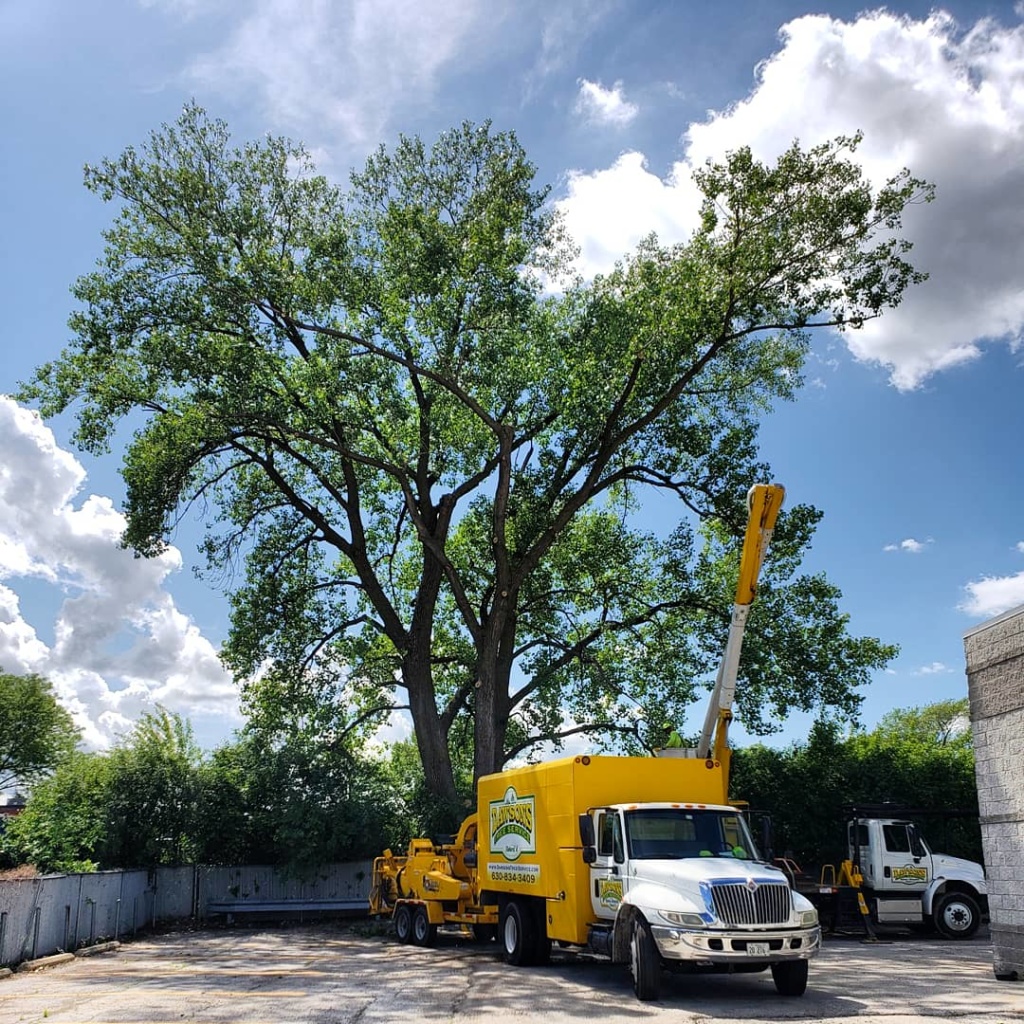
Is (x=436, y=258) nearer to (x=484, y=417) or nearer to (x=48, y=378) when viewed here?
(x=484, y=417)

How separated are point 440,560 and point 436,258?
753cm

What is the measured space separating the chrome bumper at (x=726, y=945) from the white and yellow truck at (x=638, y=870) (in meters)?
0.01

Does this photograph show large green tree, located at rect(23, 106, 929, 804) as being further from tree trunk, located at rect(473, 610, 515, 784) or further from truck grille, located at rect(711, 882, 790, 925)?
truck grille, located at rect(711, 882, 790, 925)

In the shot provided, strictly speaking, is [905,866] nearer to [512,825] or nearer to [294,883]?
[512,825]

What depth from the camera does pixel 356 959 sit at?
56.3 feet

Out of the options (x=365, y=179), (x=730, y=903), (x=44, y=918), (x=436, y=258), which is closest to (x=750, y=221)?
(x=436, y=258)

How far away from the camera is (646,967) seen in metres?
11.4

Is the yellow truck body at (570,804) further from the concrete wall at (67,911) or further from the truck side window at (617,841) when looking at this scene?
the concrete wall at (67,911)

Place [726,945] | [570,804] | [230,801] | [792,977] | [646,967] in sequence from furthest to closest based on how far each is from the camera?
1. [230,801]
2. [570,804]
3. [792,977]
4. [646,967]
5. [726,945]

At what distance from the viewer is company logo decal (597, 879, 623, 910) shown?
496 inches

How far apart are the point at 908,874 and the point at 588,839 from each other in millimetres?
11870

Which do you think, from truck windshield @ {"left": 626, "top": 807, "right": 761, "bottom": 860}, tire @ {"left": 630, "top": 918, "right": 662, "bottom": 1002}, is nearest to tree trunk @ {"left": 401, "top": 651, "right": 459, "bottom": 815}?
truck windshield @ {"left": 626, "top": 807, "right": 761, "bottom": 860}

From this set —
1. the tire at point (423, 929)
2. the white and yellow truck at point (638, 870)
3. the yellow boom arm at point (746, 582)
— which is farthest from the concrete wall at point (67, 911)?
the yellow boom arm at point (746, 582)

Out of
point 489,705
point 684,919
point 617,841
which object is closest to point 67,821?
point 489,705
